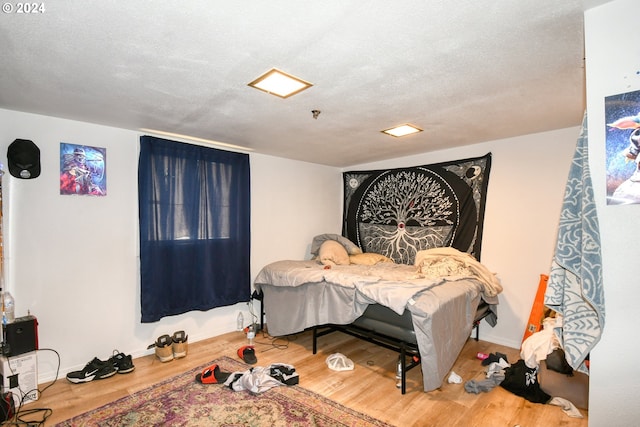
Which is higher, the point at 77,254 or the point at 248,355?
the point at 77,254

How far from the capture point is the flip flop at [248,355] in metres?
3.11

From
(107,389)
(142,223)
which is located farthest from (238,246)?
(107,389)

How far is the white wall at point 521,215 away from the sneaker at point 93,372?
4.07 m

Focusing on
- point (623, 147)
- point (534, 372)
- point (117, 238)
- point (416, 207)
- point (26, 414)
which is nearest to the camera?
point (623, 147)

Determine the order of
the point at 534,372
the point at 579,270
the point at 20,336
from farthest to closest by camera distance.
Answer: the point at 534,372, the point at 20,336, the point at 579,270

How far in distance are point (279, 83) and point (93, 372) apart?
9.85 ft

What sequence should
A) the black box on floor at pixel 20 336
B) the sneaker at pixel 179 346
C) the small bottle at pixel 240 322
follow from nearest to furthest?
the black box on floor at pixel 20 336 < the sneaker at pixel 179 346 < the small bottle at pixel 240 322

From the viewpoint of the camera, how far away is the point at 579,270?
129 centimetres

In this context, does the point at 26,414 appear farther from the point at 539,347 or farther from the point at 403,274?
the point at 539,347

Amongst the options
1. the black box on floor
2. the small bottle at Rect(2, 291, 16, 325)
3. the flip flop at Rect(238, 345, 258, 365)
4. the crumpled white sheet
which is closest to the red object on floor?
the crumpled white sheet

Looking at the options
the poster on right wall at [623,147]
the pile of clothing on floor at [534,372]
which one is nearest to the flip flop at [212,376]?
the pile of clothing on floor at [534,372]

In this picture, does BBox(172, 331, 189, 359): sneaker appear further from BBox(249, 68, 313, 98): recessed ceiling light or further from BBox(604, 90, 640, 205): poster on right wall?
BBox(604, 90, 640, 205): poster on right wall

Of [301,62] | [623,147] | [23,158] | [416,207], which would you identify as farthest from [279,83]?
[416,207]

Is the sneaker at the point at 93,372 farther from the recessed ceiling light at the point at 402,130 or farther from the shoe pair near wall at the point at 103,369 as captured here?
the recessed ceiling light at the point at 402,130
